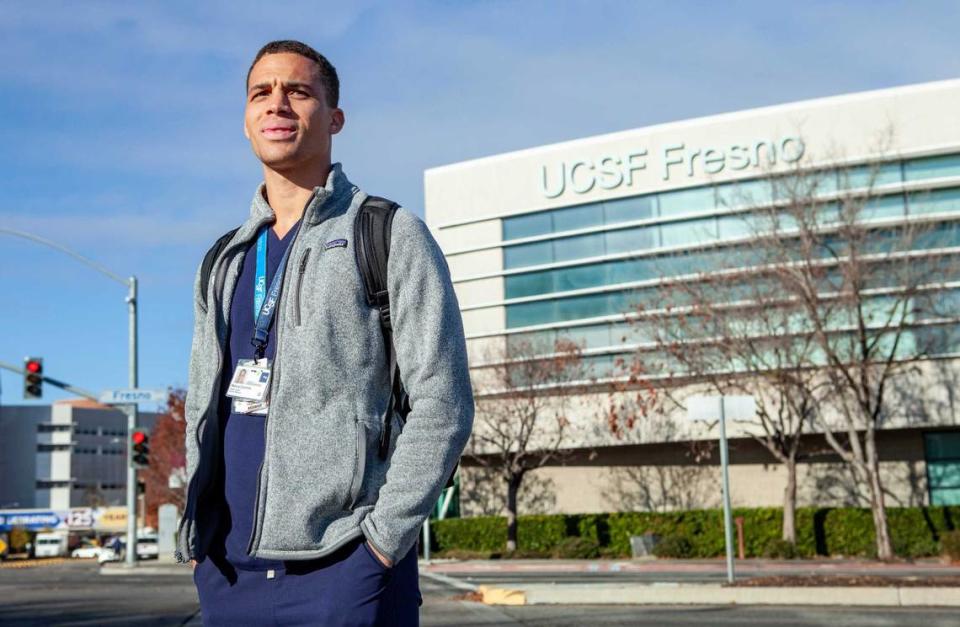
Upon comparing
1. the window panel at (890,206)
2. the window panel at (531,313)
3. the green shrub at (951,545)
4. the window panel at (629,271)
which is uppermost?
the window panel at (890,206)

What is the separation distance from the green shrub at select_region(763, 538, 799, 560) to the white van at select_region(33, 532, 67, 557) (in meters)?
51.9

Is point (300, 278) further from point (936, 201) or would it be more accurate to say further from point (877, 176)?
point (936, 201)

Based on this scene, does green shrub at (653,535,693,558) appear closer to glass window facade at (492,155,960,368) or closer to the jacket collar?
glass window facade at (492,155,960,368)

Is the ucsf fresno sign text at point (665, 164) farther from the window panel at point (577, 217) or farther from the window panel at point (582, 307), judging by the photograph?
the window panel at point (582, 307)

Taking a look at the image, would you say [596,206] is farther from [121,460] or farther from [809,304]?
[121,460]

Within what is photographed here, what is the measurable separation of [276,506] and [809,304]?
1084 inches

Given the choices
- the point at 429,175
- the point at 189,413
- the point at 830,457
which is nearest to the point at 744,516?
the point at 830,457

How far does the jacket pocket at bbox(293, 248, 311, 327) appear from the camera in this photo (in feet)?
8.47

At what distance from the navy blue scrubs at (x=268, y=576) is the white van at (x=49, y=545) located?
72563 millimetres

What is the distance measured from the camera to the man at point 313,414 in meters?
2.39

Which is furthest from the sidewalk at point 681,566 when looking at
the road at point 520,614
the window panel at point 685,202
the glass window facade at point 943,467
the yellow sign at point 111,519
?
the yellow sign at point 111,519

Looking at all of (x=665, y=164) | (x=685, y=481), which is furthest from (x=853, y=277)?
(x=665, y=164)

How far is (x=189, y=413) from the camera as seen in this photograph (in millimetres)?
2723

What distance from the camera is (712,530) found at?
1351 inches
